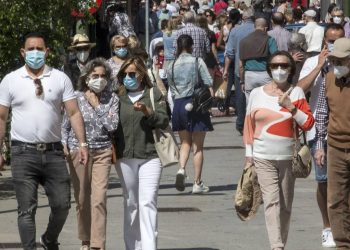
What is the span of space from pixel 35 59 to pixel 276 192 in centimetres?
221

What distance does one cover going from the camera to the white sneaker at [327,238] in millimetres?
11758

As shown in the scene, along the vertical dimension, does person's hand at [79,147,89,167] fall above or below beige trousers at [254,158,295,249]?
above

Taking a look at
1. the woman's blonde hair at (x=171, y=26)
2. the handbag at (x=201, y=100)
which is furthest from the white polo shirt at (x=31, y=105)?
the woman's blonde hair at (x=171, y=26)

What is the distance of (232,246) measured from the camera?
11805mm

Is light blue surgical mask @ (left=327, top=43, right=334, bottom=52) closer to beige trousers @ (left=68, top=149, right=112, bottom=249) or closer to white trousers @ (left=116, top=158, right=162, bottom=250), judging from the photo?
white trousers @ (left=116, top=158, right=162, bottom=250)

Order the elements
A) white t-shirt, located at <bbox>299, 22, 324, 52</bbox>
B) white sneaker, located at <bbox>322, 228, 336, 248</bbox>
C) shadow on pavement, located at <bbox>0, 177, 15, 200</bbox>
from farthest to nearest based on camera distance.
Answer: white t-shirt, located at <bbox>299, 22, 324, 52</bbox> → shadow on pavement, located at <bbox>0, 177, 15, 200</bbox> → white sneaker, located at <bbox>322, 228, 336, 248</bbox>

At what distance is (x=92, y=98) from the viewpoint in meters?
Answer: 11.3

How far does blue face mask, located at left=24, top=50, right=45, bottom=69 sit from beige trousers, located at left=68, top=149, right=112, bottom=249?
1.11 m

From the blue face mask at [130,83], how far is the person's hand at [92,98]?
0.36m

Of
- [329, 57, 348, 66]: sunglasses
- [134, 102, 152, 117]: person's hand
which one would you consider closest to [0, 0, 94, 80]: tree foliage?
[134, 102, 152, 117]: person's hand

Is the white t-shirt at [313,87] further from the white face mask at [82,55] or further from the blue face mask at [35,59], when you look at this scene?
the white face mask at [82,55]

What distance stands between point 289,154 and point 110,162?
1.51 metres

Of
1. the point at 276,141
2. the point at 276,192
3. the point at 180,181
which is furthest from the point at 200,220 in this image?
the point at 276,141

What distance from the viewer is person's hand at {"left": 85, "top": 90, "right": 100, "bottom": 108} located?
11305 mm
